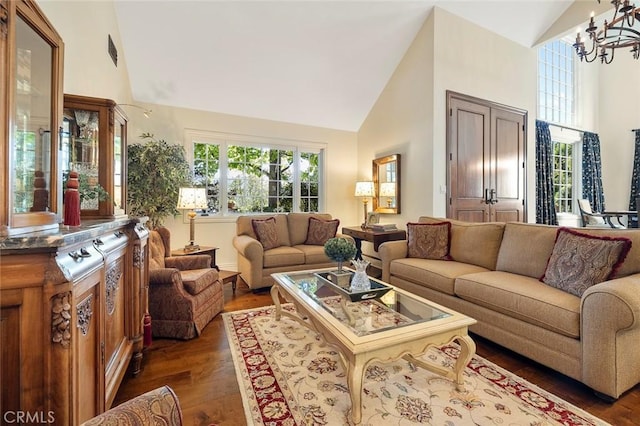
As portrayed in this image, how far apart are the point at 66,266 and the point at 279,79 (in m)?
3.98

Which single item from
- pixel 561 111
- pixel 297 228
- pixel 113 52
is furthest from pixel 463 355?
pixel 561 111

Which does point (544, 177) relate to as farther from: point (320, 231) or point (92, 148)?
point (92, 148)

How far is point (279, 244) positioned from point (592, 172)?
22.8 ft

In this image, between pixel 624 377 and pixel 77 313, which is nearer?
pixel 77 313

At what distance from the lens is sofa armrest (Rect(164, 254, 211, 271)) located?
9.15ft

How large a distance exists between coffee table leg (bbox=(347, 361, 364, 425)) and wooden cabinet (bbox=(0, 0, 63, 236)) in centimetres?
139

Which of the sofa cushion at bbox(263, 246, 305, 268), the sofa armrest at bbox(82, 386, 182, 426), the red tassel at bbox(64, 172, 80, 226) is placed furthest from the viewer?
the sofa cushion at bbox(263, 246, 305, 268)

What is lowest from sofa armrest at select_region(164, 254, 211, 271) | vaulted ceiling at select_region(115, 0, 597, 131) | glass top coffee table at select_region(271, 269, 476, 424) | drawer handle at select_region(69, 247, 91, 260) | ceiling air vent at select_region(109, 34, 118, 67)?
glass top coffee table at select_region(271, 269, 476, 424)

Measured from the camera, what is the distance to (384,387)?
167 centimetres

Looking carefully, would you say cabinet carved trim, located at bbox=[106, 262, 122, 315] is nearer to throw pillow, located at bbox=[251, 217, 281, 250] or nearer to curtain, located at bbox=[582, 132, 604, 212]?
throw pillow, located at bbox=[251, 217, 281, 250]

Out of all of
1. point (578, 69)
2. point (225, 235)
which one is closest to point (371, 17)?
point (225, 235)

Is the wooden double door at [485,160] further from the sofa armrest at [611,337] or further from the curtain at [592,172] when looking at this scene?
the curtain at [592,172]

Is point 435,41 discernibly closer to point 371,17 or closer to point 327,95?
point 371,17

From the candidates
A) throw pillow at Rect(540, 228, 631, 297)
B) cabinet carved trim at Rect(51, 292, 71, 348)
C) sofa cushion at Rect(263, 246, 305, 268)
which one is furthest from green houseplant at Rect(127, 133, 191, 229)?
throw pillow at Rect(540, 228, 631, 297)
